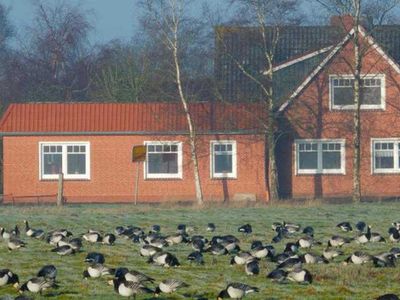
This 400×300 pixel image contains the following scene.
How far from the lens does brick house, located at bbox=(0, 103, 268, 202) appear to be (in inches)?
2304

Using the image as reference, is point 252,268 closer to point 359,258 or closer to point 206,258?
point 359,258

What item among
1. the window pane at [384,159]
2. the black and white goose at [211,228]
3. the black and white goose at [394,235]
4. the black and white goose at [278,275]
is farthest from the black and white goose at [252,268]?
the window pane at [384,159]

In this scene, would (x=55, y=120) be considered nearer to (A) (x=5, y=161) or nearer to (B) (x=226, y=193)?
(A) (x=5, y=161)

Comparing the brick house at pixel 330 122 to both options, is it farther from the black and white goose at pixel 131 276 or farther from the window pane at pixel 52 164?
the black and white goose at pixel 131 276

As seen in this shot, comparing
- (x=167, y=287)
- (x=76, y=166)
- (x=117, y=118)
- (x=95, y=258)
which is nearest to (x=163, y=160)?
(x=117, y=118)

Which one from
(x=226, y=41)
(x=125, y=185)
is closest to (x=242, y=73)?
(x=226, y=41)

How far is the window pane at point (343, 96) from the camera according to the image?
58.7 meters

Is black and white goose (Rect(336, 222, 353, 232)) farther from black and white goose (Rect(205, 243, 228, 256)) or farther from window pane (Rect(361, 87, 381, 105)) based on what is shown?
window pane (Rect(361, 87, 381, 105))

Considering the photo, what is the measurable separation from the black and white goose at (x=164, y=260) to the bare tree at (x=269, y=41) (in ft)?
106

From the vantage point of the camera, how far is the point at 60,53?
97.1 metres

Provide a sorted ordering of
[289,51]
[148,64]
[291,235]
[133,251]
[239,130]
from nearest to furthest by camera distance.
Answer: [133,251], [291,235], [239,130], [289,51], [148,64]

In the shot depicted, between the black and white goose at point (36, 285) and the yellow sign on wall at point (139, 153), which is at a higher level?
the yellow sign on wall at point (139, 153)

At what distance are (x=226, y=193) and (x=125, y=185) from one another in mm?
4767

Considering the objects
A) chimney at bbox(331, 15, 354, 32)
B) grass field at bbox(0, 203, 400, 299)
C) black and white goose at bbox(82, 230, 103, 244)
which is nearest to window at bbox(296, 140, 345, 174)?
chimney at bbox(331, 15, 354, 32)
